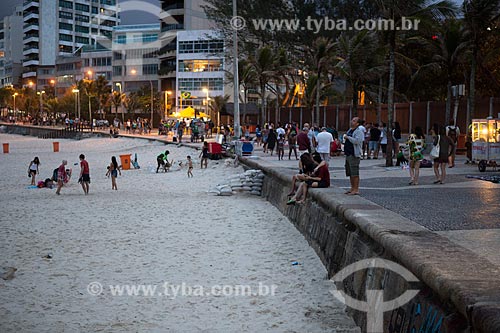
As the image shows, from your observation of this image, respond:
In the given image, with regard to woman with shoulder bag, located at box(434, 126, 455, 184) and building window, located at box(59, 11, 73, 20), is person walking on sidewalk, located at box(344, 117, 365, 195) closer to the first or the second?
woman with shoulder bag, located at box(434, 126, 455, 184)

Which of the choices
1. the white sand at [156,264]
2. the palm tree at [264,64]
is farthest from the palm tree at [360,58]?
the palm tree at [264,64]

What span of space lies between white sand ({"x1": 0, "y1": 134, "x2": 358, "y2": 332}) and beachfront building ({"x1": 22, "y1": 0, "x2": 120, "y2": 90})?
127 metres

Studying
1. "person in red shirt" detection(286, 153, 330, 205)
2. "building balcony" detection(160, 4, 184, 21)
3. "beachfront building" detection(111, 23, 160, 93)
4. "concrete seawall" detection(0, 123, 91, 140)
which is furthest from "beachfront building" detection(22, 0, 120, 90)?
"person in red shirt" detection(286, 153, 330, 205)

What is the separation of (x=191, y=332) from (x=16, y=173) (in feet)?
81.0

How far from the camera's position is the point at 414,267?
5289 millimetres

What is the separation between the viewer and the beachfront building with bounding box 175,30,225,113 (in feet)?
257

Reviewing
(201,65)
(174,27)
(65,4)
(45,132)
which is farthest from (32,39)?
(201,65)

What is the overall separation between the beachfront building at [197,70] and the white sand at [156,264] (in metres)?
60.4

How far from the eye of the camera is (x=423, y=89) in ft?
148

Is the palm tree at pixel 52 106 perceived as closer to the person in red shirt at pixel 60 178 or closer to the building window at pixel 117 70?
the building window at pixel 117 70

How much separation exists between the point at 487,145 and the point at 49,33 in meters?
137

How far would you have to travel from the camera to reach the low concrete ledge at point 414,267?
421cm

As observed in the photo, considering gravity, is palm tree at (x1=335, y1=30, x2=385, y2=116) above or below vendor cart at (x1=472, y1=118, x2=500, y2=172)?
above

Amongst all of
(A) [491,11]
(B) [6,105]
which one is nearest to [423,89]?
(A) [491,11]
